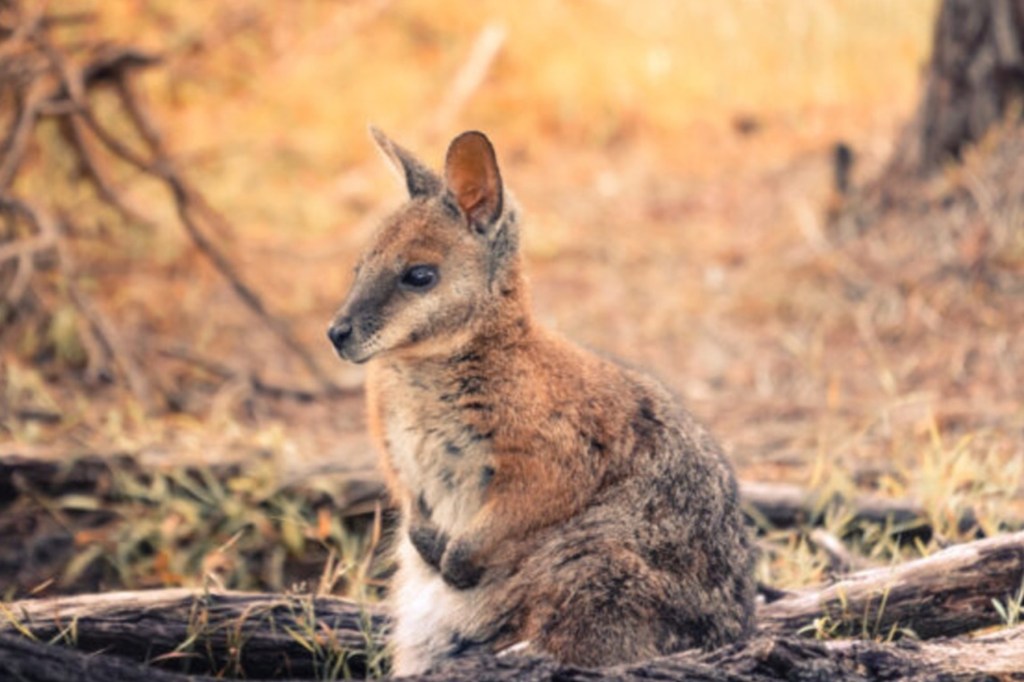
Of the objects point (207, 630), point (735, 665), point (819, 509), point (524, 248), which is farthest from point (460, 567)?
point (524, 248)

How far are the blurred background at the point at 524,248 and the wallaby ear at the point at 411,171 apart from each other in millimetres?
1149

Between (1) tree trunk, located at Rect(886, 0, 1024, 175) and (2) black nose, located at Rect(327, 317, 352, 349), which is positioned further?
(1) tree trunk, located at Rect(886, 0, 1024, 175)

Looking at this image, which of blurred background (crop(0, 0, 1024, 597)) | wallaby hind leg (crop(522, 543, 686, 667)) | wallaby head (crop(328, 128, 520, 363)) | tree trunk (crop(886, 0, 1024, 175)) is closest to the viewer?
wallaby hind leg (crop(522, 543, 686, 667))

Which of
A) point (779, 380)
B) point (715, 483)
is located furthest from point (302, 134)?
point (715, 483)

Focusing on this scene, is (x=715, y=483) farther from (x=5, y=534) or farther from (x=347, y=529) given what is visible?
(x=5, y=534)

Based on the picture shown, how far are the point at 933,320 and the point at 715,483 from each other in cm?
399

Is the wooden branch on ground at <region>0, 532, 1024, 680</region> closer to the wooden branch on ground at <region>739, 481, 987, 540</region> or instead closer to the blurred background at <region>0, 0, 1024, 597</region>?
the blurred background at <region>0, 0, 1024, 597</region>

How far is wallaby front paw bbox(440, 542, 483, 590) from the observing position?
3.67 meters

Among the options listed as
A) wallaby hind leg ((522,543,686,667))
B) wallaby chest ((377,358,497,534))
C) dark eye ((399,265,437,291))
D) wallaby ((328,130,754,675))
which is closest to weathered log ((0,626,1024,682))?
wallaby hind leg ((522,543,686,667))

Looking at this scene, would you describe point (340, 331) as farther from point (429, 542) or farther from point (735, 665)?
point (735, 665)

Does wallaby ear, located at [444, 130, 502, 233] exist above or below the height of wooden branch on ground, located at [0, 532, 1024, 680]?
above

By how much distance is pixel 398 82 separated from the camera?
35.2ft

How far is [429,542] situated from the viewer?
12.6 ft

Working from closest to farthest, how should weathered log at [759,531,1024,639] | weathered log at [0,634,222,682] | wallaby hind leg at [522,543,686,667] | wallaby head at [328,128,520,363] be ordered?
weathered log at [0,634,222,682] < wallaby hind leg at [522,543,686,667] < wallaby head at [328,128,520,363] < weathered log at [759,531,1024,639]
